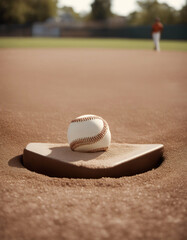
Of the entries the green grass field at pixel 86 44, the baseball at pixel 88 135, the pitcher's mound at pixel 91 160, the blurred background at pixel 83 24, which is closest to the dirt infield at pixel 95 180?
the pitcher's mound at pixel 91 160

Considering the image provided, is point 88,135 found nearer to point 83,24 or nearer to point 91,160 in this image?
point 91,160

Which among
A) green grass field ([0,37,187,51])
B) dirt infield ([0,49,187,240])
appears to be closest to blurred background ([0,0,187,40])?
green grass field ([0,37,187,51])

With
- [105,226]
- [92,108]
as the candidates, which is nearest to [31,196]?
[105,226]

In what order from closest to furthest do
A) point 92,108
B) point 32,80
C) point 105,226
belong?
1. point 105,226
2. point 92,108
3. point 32,80

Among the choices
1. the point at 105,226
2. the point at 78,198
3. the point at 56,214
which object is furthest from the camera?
the point at 78,198

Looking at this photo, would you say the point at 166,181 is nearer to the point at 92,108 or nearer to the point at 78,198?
the point at 78,198
